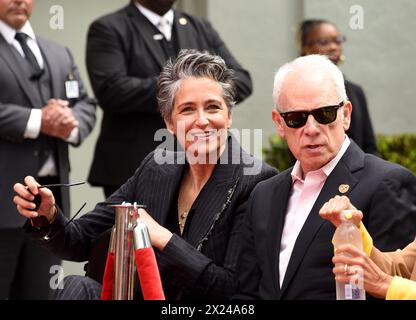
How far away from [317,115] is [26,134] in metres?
2.42

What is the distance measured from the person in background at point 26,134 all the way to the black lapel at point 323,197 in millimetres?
2343

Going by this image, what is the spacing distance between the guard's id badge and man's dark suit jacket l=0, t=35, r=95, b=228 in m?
0.04

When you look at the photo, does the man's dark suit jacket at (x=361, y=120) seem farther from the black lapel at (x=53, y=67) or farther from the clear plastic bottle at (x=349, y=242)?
the clear plastic bottle at (x=349, y=242)

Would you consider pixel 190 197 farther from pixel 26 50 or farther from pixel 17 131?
pixel 26 50

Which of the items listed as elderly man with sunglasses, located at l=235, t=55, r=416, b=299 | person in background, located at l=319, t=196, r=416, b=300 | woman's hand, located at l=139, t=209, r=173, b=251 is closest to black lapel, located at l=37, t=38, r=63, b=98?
woman's hand, located at l=139, t=209, r=173, b=251

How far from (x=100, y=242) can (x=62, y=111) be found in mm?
1616

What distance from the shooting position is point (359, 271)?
304cm

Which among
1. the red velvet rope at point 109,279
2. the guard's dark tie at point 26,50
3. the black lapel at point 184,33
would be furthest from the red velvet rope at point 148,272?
the black lapel at point 184,33

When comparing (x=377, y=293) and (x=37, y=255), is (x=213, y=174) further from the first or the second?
(x=37, y=255)

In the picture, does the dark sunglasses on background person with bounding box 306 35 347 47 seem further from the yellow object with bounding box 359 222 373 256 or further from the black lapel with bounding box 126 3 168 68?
the yellow object with bounding box 359 222 373 256

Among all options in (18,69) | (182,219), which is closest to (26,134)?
(18,69)

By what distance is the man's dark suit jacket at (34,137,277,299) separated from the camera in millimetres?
3957

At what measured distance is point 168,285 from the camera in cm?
403

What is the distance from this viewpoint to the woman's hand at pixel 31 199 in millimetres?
3934
